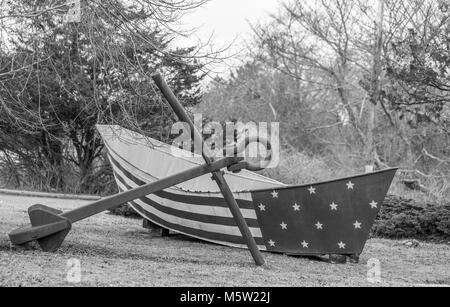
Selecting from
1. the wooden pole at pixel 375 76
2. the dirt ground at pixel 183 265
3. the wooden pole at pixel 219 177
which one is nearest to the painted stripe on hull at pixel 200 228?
the dirt ground at pixel 183 265

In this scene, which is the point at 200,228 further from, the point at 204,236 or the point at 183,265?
the point at 183,265

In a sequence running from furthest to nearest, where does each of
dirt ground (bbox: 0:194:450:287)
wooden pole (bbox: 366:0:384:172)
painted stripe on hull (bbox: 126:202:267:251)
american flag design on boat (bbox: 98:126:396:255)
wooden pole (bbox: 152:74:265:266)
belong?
wooden pole (bbox: 366:0:384:172)
painted stripe on hull (bbox: 126:202:267:251)
american flag design on boat (bbox: 98:126:396:255)
wooden pole (bbox: 152:74:265:266)
dirt ground (bbox: 0:194:450:287)

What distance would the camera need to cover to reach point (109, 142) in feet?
32.2

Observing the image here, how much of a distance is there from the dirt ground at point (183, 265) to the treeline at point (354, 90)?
8.88 feet

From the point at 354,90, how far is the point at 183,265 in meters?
16.1

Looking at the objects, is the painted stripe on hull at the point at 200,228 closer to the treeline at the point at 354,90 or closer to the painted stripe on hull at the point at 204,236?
the painted stripe on hull at the point at 204,236

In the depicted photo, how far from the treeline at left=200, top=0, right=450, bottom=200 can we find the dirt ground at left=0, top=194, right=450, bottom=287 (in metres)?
2.71

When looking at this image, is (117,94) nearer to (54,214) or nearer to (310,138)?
(54,214)

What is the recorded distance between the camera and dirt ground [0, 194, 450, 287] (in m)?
5.00

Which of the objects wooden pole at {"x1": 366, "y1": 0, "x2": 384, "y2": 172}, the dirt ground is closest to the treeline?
wooden pole at {"x1": 366, "y1": 0, "x2": 384, "y2": 172}

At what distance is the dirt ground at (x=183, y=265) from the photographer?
5.00 metres

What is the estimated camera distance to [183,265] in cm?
608

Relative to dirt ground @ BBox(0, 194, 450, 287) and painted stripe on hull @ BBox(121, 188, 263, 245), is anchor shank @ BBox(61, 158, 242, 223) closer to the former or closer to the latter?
dirt ground @ BBox(0, 194, 450, 287)

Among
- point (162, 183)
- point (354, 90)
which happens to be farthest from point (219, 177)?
point (354, 90)
